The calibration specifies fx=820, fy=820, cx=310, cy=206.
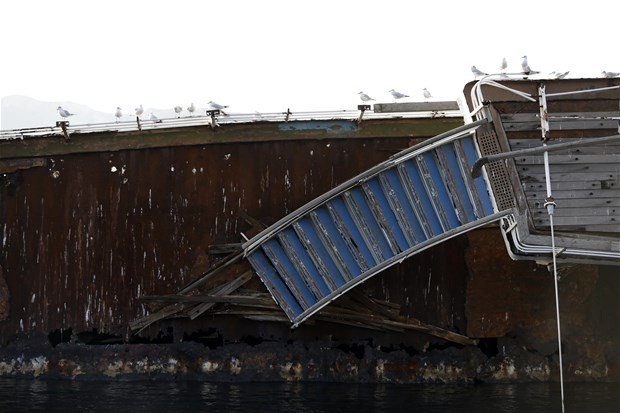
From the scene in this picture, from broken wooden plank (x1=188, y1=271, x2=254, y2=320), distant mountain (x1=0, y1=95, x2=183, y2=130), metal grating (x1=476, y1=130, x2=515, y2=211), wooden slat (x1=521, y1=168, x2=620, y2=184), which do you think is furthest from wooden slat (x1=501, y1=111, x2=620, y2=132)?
distant mountain (x1=0, y1=95, x2=183, y2=130)

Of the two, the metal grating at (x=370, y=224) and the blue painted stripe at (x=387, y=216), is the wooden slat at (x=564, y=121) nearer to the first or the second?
the metal grating at (x=370, y=224)

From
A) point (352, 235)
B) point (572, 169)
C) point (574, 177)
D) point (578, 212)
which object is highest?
point (572, 169)

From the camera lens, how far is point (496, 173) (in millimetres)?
12453

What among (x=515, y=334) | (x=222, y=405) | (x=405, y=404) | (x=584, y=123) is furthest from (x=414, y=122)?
(x=222, y=405)

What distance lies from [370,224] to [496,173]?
2150 mm

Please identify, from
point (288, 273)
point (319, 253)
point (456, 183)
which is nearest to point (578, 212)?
point (456, 183)

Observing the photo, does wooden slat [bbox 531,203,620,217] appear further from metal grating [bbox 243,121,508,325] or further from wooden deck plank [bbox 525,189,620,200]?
metal grating [bbox 243,121,508,325]

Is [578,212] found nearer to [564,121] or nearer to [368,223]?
[564,121]

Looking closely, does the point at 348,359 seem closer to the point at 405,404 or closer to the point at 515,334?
the point at 405,404

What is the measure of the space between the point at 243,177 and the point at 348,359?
12.1ft

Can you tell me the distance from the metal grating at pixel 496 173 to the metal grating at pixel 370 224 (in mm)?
199

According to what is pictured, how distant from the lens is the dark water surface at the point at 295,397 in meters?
11.9

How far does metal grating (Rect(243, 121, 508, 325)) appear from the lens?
42.0 ft

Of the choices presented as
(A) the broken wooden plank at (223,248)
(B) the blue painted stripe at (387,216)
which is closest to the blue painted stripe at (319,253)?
(B) the blue painted stripe at (387,216)
